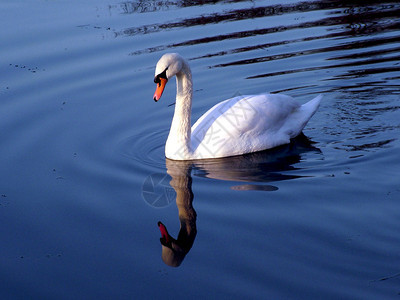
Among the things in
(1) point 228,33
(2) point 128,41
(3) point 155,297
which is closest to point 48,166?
(3) point 155,297

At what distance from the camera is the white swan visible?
9078 mm

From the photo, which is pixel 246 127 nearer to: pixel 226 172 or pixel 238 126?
pixel 238 126

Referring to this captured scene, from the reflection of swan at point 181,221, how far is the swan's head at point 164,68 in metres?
1.04

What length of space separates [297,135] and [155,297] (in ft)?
15.2

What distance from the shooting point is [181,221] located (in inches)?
289

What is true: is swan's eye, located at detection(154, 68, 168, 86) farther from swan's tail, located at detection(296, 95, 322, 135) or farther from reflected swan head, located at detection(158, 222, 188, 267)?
reflected swan head, located at detection(158, 222, 188, 267)

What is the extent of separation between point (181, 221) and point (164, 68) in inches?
93.2

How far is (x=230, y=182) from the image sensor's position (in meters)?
8.23

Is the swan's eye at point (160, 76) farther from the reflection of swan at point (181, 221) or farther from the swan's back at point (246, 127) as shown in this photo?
the reflection of swan at point (181, 221)

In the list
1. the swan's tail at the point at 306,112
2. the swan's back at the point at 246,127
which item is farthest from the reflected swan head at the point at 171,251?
the swan's tail at the point at 306,112

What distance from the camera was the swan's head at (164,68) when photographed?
28.9 feet

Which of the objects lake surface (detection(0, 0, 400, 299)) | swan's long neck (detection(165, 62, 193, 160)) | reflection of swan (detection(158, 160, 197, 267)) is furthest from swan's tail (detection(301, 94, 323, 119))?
reflection of swan (detection(158, 160, 197, 267))

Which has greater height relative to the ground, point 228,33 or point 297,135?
point 228,33

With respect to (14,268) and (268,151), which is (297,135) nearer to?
(268,151)
